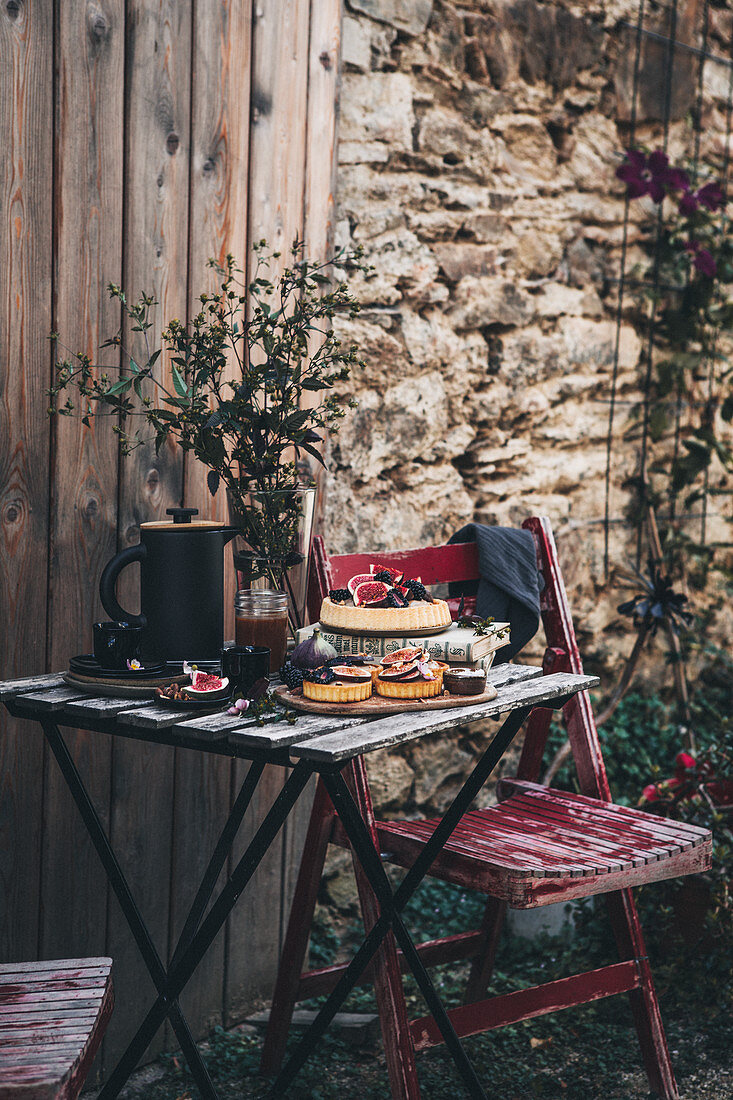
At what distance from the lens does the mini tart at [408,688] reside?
2.04 meters

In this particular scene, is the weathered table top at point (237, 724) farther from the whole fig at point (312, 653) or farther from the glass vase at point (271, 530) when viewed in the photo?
the glass vase at point (271, 530)

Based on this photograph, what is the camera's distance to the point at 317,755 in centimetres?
173

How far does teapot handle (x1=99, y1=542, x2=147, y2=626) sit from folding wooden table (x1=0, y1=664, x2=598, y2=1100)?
17 cm

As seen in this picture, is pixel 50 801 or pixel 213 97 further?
pixel 213 97

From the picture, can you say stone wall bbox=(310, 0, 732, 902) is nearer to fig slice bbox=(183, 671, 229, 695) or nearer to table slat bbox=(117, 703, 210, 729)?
fig slice bbox=(183, 671, 229, 695)

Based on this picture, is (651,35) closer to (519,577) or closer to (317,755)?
(519,577)

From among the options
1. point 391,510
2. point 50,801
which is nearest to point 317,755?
point 50,801

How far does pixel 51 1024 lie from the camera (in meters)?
1.66

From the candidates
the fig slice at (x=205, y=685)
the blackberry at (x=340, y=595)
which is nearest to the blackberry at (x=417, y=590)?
the blackberry at (x=340, y=595)

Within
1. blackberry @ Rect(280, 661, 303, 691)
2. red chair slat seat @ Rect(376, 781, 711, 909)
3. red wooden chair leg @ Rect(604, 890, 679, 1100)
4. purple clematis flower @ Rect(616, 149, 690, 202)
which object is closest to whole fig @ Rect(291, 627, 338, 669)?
blackberry @ Rect(280, 661, 303, 691)

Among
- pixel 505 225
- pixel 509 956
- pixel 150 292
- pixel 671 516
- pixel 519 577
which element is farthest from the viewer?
pixel 671 516

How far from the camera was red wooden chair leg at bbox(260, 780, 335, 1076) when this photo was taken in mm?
2594

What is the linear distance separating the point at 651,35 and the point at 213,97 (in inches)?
85.7

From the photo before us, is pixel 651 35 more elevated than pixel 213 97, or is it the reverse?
pixel 651 35
